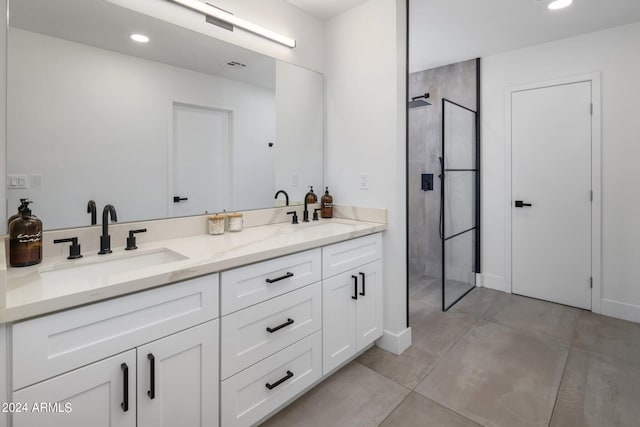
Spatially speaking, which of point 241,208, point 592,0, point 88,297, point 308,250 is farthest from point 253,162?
point 592,0

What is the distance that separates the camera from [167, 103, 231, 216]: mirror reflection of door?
5.98 feet

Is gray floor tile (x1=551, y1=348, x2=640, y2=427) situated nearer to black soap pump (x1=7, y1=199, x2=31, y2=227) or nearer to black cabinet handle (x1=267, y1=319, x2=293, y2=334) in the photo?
black cabinet handle (x1=267, y1=319, x2=293, y2=334)

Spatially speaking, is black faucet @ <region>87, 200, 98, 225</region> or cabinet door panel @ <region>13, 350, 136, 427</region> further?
black faucet @ <region>87, 200, 98, 225</region>

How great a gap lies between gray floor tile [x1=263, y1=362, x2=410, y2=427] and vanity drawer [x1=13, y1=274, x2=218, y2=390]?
0.81m

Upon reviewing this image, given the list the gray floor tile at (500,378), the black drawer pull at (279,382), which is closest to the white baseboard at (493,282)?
the gray floor tile at (500,378)

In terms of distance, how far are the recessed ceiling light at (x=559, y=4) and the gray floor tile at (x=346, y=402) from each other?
285cm

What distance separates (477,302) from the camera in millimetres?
3195

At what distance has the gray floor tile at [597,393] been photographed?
164 cm

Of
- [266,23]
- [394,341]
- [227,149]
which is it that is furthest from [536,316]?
[266,23]

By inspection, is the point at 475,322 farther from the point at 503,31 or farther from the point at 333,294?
the point at 503,31

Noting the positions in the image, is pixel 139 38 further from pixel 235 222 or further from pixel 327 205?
pixel 327 205

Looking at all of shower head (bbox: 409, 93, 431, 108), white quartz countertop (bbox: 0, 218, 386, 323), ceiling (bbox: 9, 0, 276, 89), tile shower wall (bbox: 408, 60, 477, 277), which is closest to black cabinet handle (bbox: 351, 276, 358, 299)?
white quartz countertop (bbox: 0, 218, 386, 323)

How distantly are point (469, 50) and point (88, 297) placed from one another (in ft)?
12.1

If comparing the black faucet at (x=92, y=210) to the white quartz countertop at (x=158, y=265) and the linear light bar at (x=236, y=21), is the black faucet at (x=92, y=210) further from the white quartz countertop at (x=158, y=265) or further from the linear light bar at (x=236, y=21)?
the linear light bar at (x=236, y=21)
